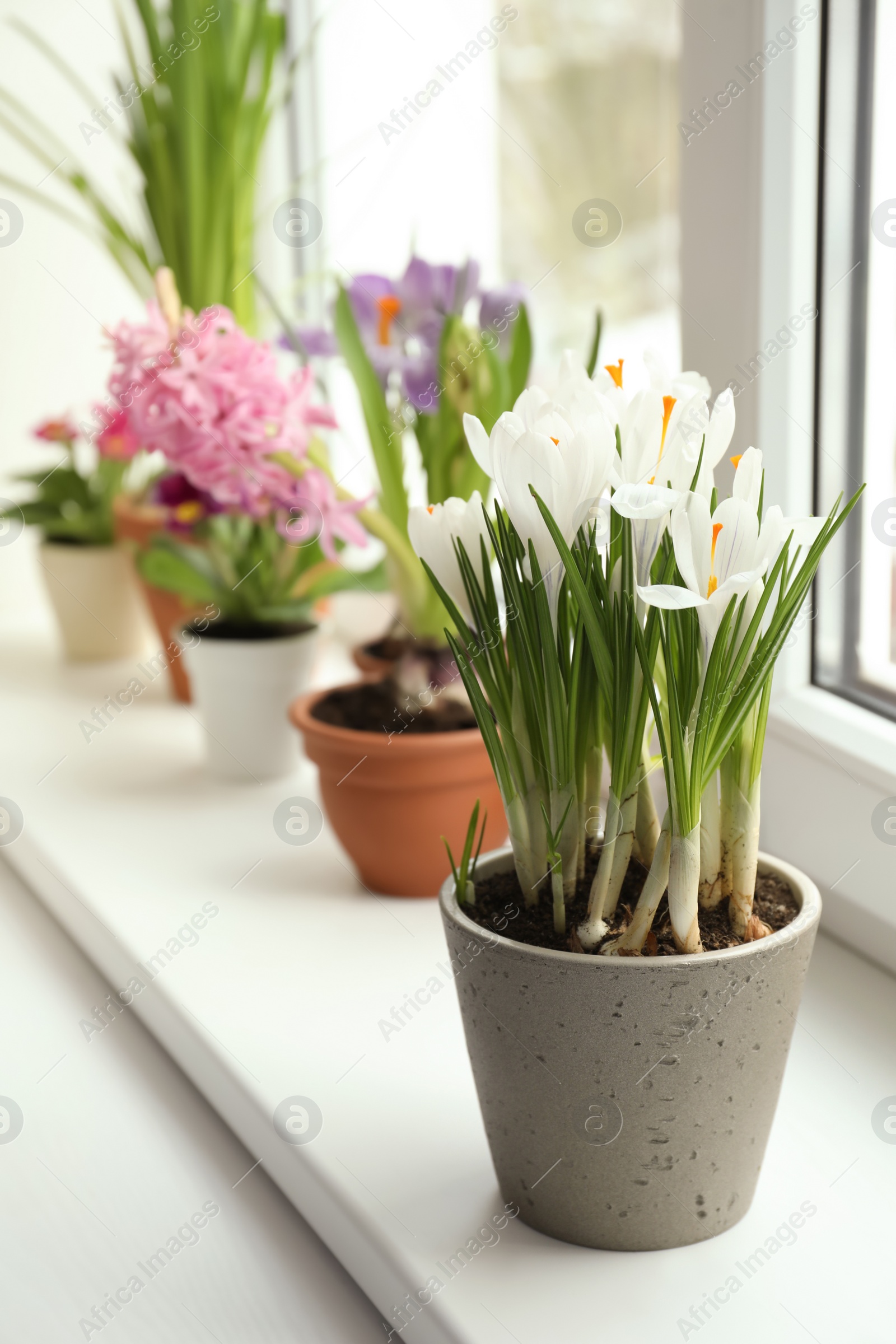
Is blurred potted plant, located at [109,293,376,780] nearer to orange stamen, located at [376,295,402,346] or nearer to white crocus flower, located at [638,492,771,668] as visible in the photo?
orange stamen, located at [376,295,402,346]

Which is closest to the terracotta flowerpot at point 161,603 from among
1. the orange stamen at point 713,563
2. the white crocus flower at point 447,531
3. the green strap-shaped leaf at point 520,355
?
the green strap-shaped leaf at point 520,355

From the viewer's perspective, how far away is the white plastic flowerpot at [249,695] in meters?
1.06

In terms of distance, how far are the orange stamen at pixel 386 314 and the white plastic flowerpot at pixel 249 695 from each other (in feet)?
0.92

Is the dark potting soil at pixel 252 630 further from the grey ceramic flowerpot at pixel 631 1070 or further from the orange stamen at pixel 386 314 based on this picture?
the grey ceramic flowerpot at pixel 631 1070

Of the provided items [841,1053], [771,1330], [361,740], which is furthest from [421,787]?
[771,1330]

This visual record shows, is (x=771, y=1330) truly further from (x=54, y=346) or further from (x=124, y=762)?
(x=54, y=346)

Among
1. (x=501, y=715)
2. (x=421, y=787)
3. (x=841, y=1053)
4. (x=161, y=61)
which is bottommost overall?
(x=841, y=1053)

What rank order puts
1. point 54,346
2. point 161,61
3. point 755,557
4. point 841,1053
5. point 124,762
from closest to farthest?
1. point 755,557
2. point 841,1053
3. point 124,762
4. point 161,61
5. point 54,346

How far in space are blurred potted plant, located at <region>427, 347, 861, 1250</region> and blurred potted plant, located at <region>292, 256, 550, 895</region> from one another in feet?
0.95

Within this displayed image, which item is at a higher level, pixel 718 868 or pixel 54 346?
pixel 54 346

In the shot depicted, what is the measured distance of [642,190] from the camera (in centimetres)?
179

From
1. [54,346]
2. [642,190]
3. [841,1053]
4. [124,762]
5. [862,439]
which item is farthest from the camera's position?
[642,190]

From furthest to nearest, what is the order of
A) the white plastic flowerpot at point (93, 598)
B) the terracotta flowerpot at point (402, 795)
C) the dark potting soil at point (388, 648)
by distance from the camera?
the white plastic flowerpot at point (93, 598) → the dark potting soil at point (388, 648) → the terracotta flowerpot at point (402, 795)

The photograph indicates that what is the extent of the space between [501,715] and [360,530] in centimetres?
35
